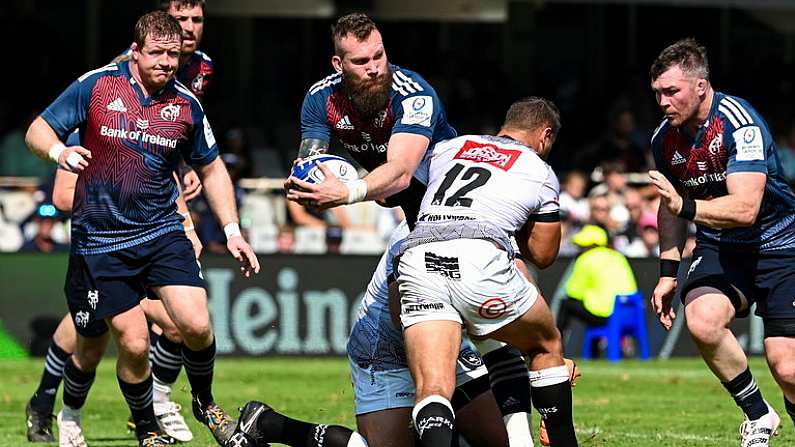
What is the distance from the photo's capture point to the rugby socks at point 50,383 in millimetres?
9883

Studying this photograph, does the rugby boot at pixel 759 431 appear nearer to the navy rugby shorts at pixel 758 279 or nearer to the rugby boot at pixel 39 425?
the navy rugby shorts at pixel 758 279

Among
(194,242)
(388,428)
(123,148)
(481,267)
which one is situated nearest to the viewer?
(481,267)

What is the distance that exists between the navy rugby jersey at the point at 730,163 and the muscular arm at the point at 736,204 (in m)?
0.07

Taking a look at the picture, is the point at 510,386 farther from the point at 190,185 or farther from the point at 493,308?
the point at 190,185

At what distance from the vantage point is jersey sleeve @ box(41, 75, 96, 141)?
28.1 feet

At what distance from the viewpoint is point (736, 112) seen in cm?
845

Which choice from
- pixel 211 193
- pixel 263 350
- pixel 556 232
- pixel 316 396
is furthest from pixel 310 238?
pixel 556 232

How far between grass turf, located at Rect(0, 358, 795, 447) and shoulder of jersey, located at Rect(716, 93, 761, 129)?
2.17m

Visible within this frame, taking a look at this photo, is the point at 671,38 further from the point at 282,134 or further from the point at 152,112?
Result: the point at 152,112

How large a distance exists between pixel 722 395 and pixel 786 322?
4951 mm

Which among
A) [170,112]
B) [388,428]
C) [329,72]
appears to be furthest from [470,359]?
[329,72]

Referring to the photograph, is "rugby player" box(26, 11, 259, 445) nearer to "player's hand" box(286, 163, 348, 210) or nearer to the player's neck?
"player's hand" box(286, 163, 348, 210)

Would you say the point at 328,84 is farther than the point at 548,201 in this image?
Yes

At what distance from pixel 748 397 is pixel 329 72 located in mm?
17843
